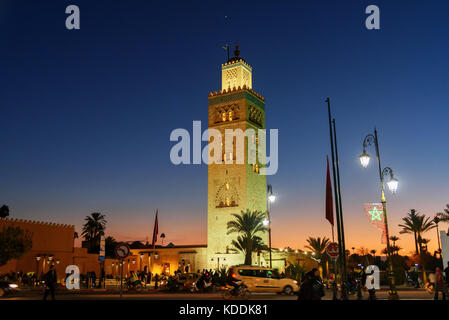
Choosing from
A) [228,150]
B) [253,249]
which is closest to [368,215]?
[253,249]

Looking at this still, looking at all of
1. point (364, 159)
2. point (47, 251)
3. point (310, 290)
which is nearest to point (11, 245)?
point (47, 251)

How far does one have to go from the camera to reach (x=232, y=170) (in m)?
57.8

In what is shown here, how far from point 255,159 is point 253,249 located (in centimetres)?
1322

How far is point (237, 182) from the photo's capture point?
2253 inches

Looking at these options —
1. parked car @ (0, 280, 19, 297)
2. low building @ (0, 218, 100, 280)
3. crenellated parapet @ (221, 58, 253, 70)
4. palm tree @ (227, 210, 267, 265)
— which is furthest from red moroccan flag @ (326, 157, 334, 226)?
crenellated parapet @ (221, 58, 253, 70)

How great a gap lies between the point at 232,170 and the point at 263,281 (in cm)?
3163

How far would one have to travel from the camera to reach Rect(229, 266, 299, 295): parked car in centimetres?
2650

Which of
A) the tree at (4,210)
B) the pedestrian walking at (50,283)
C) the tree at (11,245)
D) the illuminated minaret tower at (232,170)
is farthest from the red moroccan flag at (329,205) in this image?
the tree at (4,210)

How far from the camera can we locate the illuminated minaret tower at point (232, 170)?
56.8 m

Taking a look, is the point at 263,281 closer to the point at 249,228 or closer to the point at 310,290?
the point at 310,290

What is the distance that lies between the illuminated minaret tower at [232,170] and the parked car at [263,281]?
28.1 metres

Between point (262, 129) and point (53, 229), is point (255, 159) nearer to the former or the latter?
point (262, 129)

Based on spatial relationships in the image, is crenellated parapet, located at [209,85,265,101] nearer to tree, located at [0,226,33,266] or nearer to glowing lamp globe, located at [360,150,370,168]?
tree, located at [0,226,33,266]
